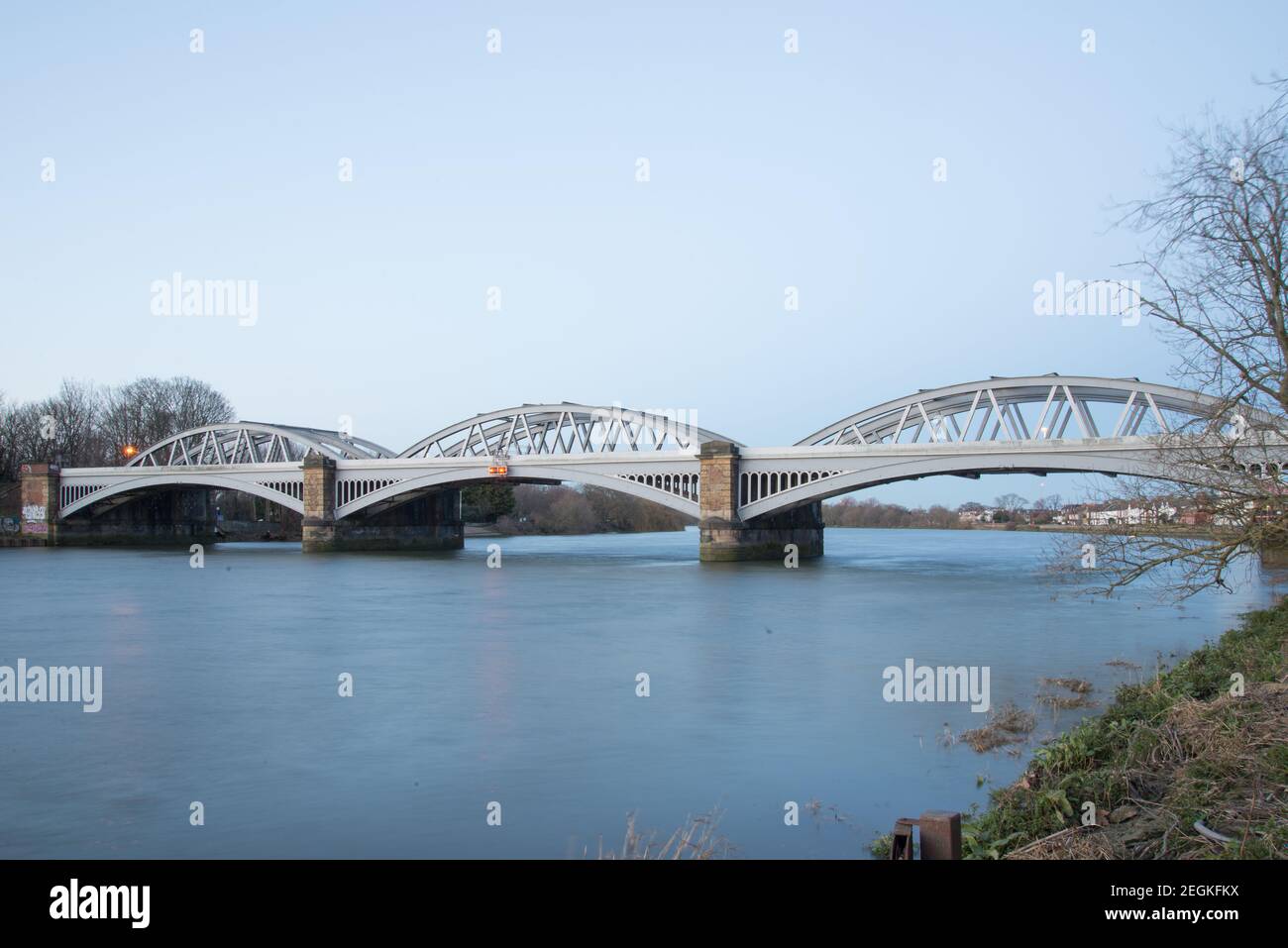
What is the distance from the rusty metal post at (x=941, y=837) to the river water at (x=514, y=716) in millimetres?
2561

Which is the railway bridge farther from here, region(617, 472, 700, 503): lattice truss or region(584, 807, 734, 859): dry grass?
region(584, 807, 734, 859): dry grass

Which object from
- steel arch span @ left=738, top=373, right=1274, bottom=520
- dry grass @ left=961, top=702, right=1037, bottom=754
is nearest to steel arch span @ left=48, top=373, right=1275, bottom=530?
steel arch span @ left=738, top=373, right=1274, bottom=520

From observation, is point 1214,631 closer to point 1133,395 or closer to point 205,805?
point 205,805

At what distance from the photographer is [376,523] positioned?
6500cm

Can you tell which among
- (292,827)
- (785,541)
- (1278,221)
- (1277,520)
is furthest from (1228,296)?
(785,541)

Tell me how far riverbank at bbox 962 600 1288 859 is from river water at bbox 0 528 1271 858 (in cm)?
106

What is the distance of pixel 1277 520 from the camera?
10.8m

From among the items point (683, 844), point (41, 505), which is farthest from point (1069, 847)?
point (41, 505)

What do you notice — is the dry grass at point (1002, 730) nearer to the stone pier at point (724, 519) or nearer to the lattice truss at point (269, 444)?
the stone pier at point (724, 519)

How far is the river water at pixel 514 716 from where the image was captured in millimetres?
9102

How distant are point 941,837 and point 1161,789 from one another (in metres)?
3.36

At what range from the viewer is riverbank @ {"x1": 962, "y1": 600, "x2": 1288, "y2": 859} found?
21.4ft

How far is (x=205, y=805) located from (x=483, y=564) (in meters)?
42.8
